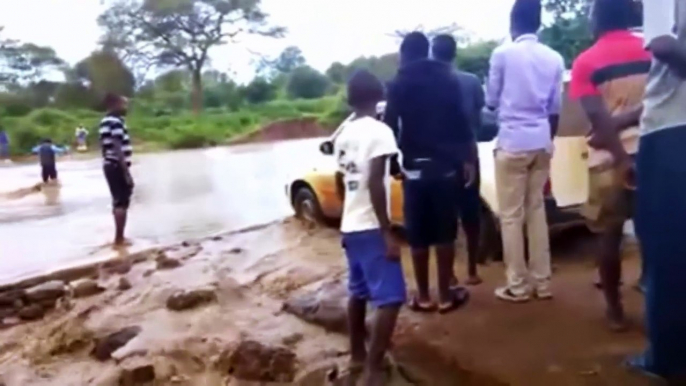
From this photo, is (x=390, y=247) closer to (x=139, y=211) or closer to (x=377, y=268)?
(x=377, y=268)

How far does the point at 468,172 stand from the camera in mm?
5625

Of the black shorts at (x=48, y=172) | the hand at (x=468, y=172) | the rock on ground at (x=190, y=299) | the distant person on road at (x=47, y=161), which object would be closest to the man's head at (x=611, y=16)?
the hand at (x=468, y=172)

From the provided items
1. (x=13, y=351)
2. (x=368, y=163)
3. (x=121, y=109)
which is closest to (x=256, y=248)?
(x=121, y=109)

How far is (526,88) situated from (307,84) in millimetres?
55182

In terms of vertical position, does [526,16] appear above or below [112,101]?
above

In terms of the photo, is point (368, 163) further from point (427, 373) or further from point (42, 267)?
point (42, 267)

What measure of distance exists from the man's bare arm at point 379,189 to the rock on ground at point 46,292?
4772 millimetres

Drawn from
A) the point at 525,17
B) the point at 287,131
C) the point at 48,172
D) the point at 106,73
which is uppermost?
the point at 106,73

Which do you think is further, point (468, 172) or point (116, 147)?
point (116, 147)

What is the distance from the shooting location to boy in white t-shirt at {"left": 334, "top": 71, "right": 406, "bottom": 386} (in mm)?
4570

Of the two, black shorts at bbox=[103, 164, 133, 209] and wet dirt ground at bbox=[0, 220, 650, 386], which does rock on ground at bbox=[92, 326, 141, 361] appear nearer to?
wet dirt ground at bbox=[0, 220, 650, 386]

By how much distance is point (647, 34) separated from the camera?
478 centimetres

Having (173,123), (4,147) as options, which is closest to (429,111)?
(4,147)

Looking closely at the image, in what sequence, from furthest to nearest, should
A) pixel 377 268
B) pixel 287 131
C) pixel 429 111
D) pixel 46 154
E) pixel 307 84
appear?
pixel 307 84, pixel 287 131, pixel 46 154, pixel 429 111, pixel 377 268
